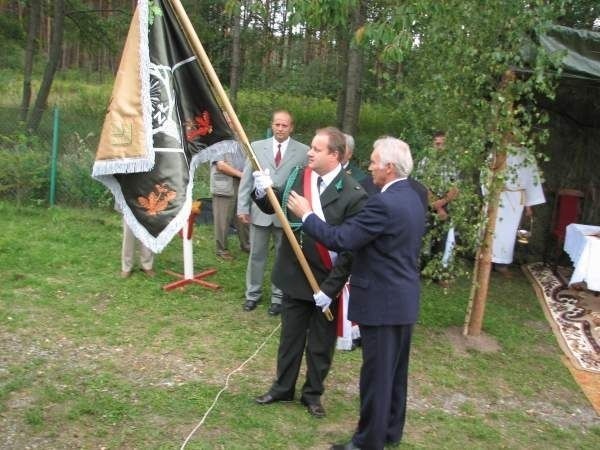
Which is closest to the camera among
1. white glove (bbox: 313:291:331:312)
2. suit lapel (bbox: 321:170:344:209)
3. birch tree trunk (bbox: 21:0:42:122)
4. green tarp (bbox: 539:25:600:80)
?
white glove (bbox: 313:291:331:312)

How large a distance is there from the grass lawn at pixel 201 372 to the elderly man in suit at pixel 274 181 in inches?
9.4

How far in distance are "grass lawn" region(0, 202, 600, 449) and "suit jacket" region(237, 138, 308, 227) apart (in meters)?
0.91

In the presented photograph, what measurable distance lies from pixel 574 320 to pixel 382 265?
4060 mm

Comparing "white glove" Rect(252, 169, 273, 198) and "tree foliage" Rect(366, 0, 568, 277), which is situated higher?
"tree foliage" Rect(366, 0, 568, 277)

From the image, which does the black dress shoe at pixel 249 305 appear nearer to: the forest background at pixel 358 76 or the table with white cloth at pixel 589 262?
the forest background at pixel 358 76

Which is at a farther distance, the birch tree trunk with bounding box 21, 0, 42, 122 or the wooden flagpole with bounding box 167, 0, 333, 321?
the birch tree trunk with bounding box 21, 0, 42, 122

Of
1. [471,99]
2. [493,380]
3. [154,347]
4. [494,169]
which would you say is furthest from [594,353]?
[154,347]

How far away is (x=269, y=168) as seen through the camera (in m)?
5.73

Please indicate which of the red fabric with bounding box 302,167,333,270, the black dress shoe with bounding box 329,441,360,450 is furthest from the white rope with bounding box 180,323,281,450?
the red fabric with bounding box 302,167,333,270

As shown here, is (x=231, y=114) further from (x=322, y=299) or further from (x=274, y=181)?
(x=274, y=181)

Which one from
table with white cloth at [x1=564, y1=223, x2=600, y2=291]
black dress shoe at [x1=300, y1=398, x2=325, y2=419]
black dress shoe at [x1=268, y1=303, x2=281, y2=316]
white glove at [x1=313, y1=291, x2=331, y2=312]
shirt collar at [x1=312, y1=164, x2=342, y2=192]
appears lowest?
black dress shoe at [x1=300, y1=398, x2=325, y2=419]

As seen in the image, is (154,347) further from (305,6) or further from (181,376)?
(305,6)

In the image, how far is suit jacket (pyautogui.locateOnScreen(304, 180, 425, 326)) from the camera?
3311mm

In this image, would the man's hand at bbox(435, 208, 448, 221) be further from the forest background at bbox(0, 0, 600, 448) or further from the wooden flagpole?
the wooden flagpole
